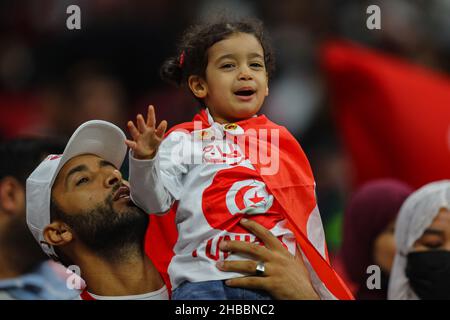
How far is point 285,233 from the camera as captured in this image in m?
3.13

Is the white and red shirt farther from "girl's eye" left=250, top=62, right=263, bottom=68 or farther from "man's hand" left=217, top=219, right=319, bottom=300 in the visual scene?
"girl's eye" left=250, top=62, right=263, bottom=68

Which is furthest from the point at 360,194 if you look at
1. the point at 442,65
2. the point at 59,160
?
the point at 442,65

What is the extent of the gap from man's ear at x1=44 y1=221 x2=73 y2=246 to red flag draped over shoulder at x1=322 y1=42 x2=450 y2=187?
2968 millimetres

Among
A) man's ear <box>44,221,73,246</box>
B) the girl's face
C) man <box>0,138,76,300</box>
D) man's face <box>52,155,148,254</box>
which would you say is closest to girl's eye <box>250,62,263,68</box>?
the girl's face

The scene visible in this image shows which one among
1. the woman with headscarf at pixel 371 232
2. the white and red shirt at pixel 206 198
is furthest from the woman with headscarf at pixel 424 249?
the white and red shirt at pixel 206 198

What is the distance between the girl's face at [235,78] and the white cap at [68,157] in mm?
321

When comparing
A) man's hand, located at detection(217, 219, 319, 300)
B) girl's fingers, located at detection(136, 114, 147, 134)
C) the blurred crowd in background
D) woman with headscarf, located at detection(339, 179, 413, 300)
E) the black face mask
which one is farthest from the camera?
the blurred crowd in background

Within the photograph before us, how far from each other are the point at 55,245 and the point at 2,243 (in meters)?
0.54

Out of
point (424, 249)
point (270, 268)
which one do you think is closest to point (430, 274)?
point (424, 249)

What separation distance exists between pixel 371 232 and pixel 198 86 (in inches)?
50.3

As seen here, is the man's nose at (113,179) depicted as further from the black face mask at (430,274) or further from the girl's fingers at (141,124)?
the black face mask at (430,274)

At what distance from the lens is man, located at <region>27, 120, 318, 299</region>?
3.19m

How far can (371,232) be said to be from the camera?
4199 millimetres
